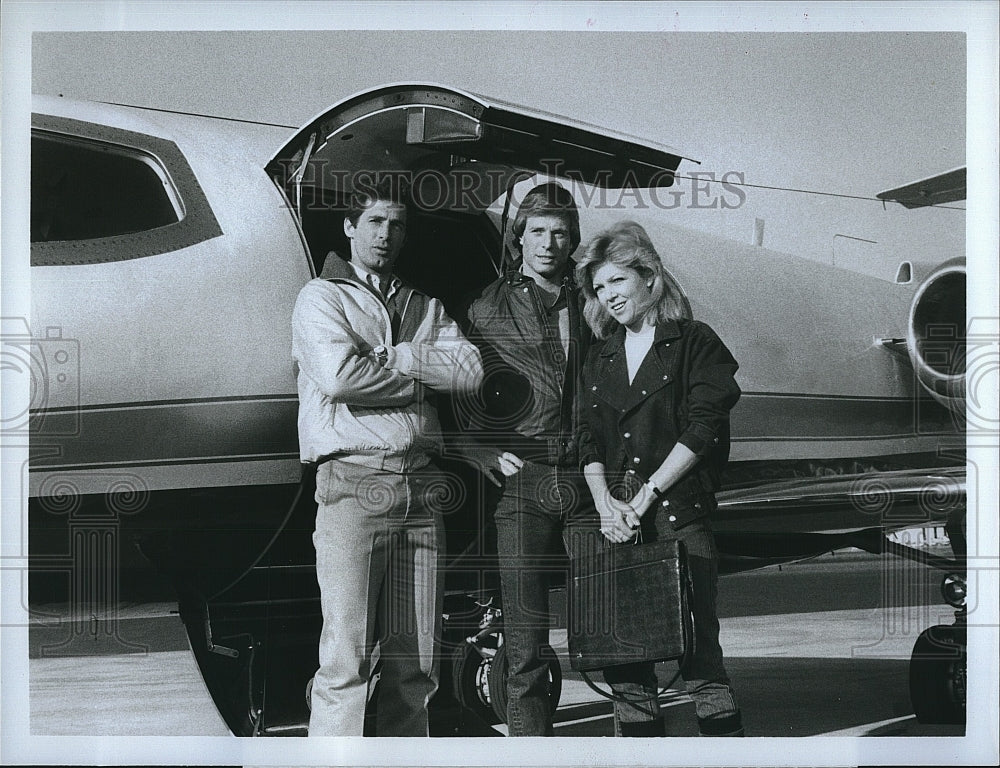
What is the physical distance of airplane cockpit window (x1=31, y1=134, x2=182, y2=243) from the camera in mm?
3018

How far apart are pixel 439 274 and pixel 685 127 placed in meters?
0.92

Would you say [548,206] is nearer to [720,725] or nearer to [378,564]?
[378,564]

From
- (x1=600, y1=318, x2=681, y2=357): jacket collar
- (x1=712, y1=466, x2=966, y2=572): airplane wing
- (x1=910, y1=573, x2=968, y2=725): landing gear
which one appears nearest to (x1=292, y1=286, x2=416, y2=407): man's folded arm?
(x1=600, y1=318, x2=681, y2=357): jacket collar

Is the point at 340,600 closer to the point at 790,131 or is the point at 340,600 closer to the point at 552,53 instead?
the point at 552,53

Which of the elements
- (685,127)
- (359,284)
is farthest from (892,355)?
(359,284)

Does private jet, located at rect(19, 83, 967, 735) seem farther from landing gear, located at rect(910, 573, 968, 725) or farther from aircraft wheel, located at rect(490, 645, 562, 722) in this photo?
landing gear, located at rect(910, 573, 968, 725)

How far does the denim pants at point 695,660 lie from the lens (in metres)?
3.02

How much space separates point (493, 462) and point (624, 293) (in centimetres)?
68

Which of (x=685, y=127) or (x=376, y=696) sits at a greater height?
(x=685, y=127)

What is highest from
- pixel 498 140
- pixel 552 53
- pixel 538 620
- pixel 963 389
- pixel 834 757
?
pixel 552 53

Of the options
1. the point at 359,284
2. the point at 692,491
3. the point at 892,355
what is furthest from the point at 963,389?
the point at 359,284

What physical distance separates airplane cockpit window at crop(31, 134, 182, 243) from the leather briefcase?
1.73m

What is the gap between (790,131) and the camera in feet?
10.1

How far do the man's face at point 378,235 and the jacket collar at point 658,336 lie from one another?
2.39ft
